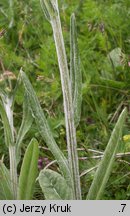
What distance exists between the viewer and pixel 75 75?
2061 millimetres

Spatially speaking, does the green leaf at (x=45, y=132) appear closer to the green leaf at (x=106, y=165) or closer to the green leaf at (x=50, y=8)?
the green leaf at (x=106, y=165)

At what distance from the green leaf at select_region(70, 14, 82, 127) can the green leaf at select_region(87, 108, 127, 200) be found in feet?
0.61

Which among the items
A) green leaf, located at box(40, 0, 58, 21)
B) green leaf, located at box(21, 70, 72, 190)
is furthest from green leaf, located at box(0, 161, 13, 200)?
green leaf, located at box(40, 0, 58, 21)

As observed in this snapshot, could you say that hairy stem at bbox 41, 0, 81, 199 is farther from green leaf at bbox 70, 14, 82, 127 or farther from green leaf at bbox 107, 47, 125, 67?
green leaf at bbox 107, 47, 125, 67

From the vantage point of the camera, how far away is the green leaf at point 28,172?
196 centimetres

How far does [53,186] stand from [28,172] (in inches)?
5.4

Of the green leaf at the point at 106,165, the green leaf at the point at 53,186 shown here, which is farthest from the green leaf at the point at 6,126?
the green leaf at the point at 106,165

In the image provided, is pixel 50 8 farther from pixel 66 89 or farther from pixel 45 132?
pixel 45 132

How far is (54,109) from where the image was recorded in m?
2.96

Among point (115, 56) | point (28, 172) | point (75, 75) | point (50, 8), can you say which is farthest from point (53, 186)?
point (115, 56)

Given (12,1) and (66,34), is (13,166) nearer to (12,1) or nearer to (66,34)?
(66,34)

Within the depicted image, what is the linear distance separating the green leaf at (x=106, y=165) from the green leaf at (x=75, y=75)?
0.19 m
